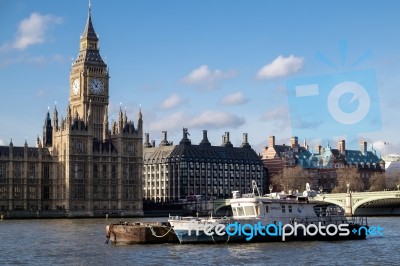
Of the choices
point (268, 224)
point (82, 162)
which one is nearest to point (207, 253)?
point (268, 224)

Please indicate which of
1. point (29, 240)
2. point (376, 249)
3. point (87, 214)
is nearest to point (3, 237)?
point (29, 240)

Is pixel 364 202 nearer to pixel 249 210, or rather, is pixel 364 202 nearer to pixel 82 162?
pixel 82 162

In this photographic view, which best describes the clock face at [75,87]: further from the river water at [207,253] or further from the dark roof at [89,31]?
the river water at [207,253]

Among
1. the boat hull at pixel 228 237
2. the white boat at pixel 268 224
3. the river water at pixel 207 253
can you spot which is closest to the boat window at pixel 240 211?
the white boat at pixel 268 224

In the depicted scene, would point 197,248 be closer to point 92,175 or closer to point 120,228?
point 120,228

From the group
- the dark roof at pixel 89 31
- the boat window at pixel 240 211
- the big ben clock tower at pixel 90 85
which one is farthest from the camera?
the dark roof at pixel 89 31

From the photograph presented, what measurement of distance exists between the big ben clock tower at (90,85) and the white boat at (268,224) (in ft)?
354

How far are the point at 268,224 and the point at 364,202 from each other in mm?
74186

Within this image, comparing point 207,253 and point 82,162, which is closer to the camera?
point 207,253

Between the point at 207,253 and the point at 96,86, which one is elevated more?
the point at 96,86

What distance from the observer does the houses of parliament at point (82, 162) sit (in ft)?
556

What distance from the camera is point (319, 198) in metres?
158

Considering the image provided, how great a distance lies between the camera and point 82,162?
174 metres

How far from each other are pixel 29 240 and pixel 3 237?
6985 millimetres
